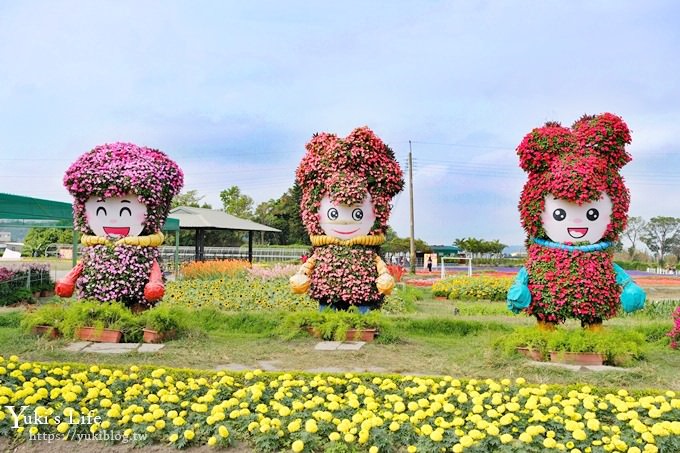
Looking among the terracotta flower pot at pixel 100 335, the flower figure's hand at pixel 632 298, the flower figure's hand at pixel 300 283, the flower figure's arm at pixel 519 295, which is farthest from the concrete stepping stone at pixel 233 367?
the flower figure's hand at pixel 632 298

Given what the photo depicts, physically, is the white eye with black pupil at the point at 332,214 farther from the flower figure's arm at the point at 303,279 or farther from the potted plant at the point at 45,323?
the potted plant at the point at 45,323

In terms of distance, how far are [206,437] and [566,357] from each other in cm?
454

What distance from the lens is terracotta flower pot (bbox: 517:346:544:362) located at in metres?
7.09

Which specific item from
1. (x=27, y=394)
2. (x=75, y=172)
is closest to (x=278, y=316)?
(x=75, y=172)

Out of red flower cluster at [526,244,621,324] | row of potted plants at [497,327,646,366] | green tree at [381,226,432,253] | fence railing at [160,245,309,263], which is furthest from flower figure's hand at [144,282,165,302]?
green tree at [381,226,432,253]

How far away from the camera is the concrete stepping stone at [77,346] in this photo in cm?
759

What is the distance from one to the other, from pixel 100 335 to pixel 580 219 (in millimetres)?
6553

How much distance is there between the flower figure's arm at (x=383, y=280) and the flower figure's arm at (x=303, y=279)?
1006 mm

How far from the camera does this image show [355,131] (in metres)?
9.21

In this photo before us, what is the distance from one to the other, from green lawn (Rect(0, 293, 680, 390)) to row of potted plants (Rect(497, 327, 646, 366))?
17 cm

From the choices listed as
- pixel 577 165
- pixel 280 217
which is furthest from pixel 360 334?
pixel 280 217

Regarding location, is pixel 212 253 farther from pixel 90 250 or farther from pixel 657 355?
pixel 657 355

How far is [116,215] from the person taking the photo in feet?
29.5

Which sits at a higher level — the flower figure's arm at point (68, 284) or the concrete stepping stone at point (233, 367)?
the flower figure's arm at point (68, 284)
